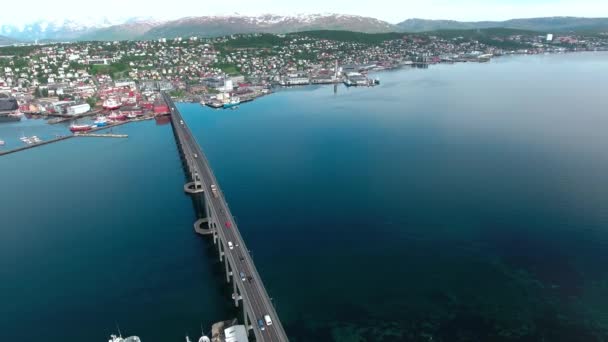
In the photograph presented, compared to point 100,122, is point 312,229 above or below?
below

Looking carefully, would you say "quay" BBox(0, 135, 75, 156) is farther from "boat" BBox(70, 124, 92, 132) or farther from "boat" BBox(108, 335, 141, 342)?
"boat" BBox(108, 335, 141, 342)

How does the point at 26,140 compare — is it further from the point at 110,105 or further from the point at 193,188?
the point at 193,188

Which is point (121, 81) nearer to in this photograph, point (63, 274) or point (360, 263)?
point (63, 274)

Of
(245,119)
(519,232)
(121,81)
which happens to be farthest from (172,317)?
(121,81)

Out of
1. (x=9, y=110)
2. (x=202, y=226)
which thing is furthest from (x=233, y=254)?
(x=9, y=110)

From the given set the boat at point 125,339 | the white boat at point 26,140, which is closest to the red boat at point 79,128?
the white boat at point 26,140
